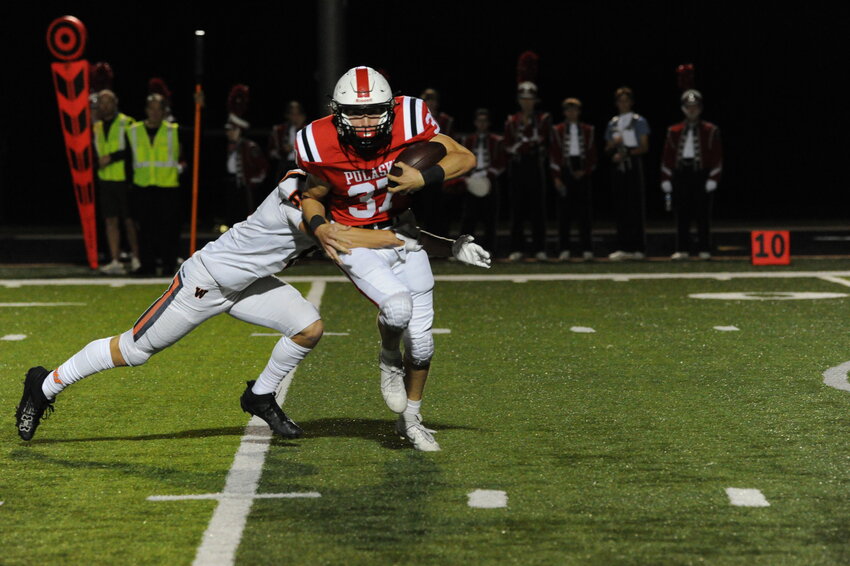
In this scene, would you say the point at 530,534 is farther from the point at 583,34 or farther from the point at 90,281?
the point at 583,34

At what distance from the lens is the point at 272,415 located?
239 inches

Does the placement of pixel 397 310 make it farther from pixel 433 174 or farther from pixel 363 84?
pixel 363 84

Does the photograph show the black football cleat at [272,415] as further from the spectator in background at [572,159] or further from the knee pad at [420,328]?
the spectator in background at [572,159]

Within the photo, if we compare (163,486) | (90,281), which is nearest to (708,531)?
(163,486)

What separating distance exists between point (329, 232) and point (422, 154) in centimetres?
49

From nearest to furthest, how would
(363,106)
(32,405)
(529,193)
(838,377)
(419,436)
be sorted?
(363,106) → (419,436) → (32,405) → (838,377) → (529,193)

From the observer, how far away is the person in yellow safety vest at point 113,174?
1445 cm

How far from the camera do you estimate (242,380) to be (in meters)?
7.73

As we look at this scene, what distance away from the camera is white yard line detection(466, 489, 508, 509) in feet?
16.0

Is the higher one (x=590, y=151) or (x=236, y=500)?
(x=590, y=151)

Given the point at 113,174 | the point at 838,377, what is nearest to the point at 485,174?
the point at 113,174

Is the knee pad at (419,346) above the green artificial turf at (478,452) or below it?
above

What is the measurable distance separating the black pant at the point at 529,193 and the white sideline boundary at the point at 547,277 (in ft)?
5.11

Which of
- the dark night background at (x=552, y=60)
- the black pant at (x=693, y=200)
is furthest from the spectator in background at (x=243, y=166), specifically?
the dark night background at (x=552, y=60)
